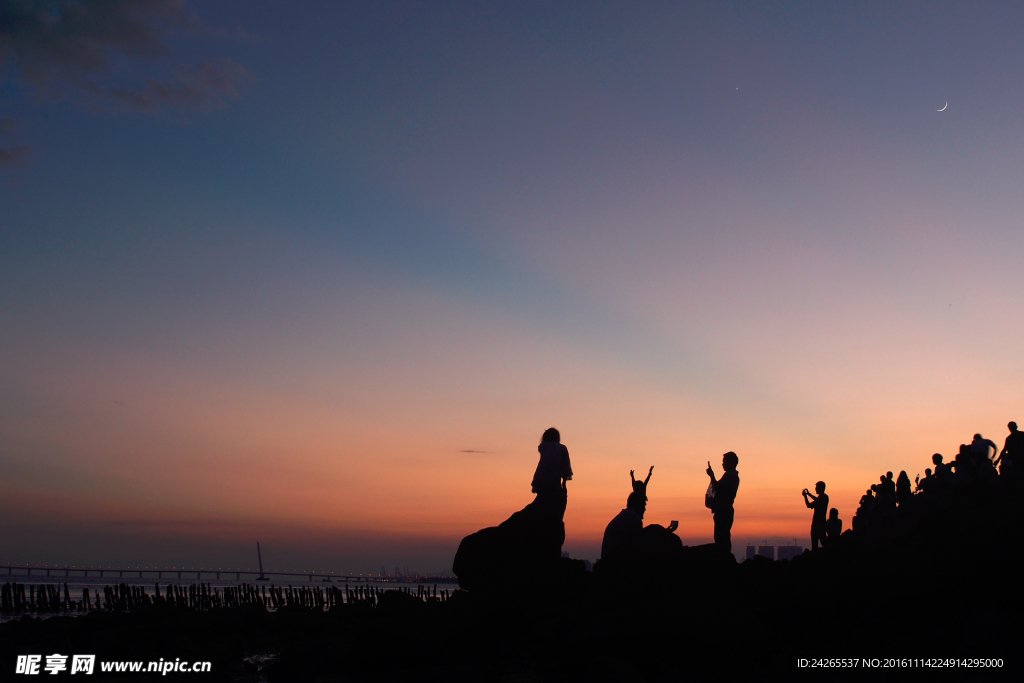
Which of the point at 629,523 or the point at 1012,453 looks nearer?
the point at 629,523

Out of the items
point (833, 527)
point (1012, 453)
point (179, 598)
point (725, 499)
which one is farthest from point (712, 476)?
point (179, 598)

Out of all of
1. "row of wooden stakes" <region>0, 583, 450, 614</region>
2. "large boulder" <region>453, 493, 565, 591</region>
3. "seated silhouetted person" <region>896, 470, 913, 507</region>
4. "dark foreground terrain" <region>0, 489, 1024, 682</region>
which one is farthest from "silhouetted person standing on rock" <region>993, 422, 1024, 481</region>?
"row of wooden stakes" <region>0, 583, 450, 614</region>

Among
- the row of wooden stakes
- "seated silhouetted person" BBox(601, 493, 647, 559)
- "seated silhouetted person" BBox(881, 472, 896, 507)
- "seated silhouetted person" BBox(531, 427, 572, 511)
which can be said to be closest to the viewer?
"seated silhouetted person" BBox(601, 493, 647, 559)

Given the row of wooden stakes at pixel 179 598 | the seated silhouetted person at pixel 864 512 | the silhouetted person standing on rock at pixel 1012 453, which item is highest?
the silhouetted person standing on rock at pixel 1012 453

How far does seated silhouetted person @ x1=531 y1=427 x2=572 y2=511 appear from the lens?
12.2m

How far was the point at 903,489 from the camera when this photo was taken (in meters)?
18.9

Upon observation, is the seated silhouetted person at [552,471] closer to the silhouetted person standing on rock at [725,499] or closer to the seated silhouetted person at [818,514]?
the silhouetted person standing on rock at [725,499]

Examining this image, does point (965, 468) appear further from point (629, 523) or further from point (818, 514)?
point (629, 523)

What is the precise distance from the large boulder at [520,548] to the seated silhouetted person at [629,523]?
1506 mm

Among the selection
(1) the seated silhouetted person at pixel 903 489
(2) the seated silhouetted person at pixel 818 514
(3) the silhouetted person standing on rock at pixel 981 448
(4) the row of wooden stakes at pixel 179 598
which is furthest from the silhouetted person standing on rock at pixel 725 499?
(4) the row of wooden stakes at pixel 179 598

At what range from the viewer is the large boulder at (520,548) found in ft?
40.6

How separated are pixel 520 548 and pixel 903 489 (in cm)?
1206

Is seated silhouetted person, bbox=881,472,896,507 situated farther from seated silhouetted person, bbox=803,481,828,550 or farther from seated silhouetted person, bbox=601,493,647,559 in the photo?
seated silhouetted person, bbox=601,493,647,559

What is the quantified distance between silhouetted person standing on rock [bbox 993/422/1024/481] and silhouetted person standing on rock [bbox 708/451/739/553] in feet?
28.4
